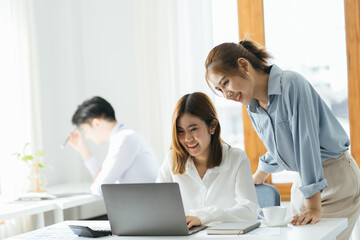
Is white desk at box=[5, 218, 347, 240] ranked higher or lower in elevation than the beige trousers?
lower

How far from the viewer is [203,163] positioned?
2.22 m

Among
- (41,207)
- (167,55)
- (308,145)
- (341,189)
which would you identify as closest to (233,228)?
(308,145)

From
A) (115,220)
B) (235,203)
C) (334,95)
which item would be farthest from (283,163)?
(334,95)

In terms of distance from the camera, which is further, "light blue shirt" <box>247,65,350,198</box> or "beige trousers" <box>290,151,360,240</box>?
"beige trousers" <box>290,151,360,240</box>

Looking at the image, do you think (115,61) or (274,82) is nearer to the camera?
(274,82)

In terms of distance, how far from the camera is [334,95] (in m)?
3.38

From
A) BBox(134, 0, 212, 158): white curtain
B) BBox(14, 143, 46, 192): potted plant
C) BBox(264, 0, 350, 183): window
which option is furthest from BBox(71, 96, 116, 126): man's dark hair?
BBox(264, 0, 350, 183): window

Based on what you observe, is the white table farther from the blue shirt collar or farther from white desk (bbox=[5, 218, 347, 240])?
the blue shirt collar

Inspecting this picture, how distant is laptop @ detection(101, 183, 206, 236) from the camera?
5.65 feet

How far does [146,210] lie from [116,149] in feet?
4.58

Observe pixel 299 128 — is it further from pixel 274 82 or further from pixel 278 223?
pixel 278 223

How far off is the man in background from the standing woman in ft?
4.00

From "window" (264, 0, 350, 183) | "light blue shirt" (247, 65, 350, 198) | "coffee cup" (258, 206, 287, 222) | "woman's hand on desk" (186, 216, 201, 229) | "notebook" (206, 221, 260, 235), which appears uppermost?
"window" (264, 0, 350, 183)

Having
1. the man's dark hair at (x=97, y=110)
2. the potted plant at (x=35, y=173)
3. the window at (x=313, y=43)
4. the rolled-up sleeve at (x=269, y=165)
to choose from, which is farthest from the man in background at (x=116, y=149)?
the rolled-up sleeve at (x=269, y=165)
